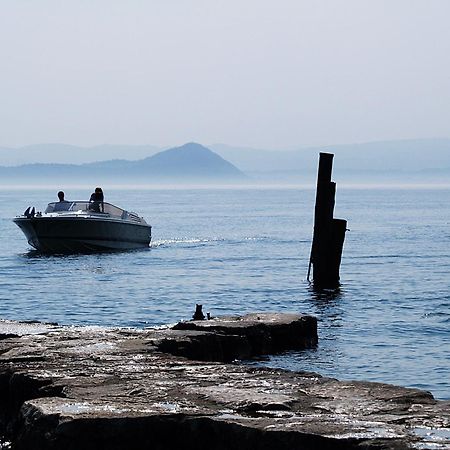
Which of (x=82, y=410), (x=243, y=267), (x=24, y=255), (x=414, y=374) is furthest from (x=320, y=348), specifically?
(x=24, y=255)

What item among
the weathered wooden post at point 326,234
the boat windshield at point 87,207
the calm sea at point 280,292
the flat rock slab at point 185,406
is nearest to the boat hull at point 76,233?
the boat windshield at point 87,207

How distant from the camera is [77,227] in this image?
43.9 metres

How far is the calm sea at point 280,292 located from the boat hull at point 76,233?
23.4 inches

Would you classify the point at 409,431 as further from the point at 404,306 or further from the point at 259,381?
the point at 404,306

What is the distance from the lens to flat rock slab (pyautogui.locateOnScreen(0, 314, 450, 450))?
31.3 ft

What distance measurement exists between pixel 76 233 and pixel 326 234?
16412 mm

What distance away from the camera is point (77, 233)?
145 ft

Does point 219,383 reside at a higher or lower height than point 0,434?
higher

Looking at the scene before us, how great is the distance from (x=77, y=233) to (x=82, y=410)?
34.0 metres

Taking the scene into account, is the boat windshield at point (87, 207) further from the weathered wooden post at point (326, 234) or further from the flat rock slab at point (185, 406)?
the flat rock slab at point (185, 406)

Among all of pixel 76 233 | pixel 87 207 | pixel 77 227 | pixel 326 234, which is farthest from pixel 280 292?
pixel 87 207

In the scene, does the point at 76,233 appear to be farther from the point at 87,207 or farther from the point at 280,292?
the point at 280,292

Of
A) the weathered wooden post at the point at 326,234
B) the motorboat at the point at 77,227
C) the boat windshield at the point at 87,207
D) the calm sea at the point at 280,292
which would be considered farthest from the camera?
the boat windshield at the point at 87,207

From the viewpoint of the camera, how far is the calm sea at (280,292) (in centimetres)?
1945
